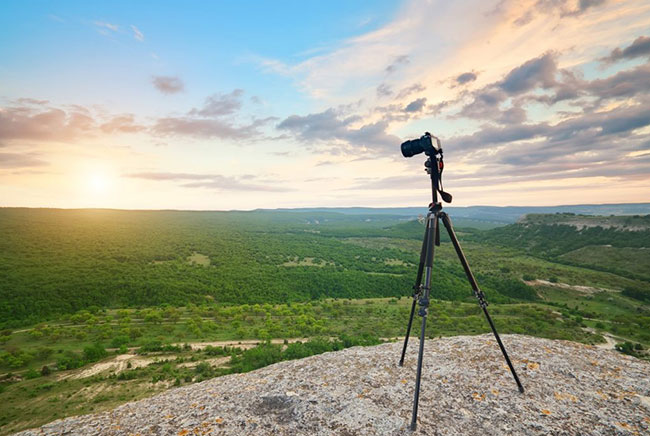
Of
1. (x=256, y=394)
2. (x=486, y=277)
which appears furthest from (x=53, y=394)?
(x=486, y=277)

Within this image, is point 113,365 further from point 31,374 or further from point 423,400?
point 423,400

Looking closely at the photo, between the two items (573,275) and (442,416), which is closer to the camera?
(442,416)

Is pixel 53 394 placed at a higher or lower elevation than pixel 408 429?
lower

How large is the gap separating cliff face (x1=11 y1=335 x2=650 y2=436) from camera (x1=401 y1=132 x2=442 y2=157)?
16.6 ft

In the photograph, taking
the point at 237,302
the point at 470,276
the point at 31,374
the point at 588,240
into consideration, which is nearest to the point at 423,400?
the point at 470,276

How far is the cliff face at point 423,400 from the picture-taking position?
5090 millimetres

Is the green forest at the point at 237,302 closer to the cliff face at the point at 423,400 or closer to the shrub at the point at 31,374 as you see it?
the shrub at the point at 31,374

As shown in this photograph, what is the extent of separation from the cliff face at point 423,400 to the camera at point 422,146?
505cm

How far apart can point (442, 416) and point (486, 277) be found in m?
62.4

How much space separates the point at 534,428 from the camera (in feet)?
16.0

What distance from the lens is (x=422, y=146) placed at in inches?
206

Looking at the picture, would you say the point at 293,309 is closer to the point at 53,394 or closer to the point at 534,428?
the point at 53,394

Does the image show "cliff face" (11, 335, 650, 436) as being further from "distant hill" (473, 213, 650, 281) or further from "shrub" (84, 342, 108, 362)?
"distant hill" (473, 213, 650, 281)

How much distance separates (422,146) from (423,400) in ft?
17.1
